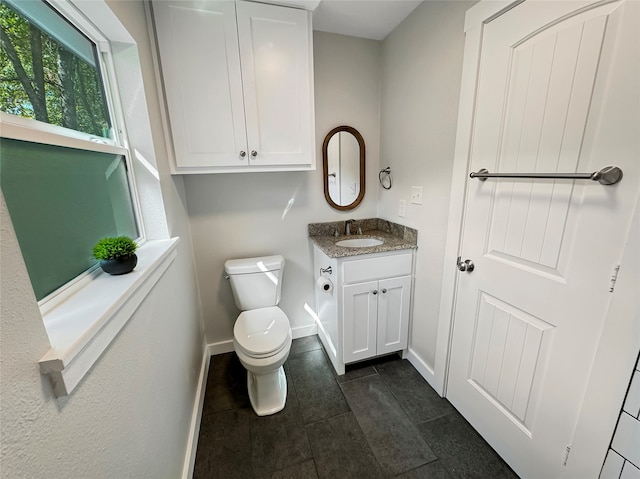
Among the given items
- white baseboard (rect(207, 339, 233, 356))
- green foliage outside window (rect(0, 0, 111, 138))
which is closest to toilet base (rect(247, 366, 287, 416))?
white baseboard (rect(207, 339, 233, 356))

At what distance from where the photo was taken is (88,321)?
594 mm

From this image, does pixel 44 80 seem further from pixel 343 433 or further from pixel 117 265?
pixel 343 433

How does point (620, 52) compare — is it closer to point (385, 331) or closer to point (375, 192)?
point (375, 192)

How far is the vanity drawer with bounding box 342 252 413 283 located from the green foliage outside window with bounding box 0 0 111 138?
1.37 metres

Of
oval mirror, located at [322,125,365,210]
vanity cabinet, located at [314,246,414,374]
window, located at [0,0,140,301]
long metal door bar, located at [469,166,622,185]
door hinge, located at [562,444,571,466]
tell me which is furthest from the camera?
oval mirror, located at [322,125,365,210]

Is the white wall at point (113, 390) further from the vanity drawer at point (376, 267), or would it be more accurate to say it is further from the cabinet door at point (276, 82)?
the vanity drawer at point (376, 267)

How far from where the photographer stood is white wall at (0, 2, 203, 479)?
15.7 inches

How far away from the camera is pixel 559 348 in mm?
1012

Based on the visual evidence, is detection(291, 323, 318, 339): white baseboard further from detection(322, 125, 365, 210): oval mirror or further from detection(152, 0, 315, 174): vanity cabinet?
detection(152, 0, 315, 174): vanity cabinet

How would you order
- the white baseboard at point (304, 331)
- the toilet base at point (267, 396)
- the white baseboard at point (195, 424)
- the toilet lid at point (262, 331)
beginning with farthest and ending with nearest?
the white baseboard at point (304, 331) < the toilet base at point (267, 396) < the toilet lid at point (262, 331) < the white baseboard at point (195, 424)

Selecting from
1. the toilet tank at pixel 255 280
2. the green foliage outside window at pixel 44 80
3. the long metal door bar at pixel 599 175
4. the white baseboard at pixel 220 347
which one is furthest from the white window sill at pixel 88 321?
the long metal door bar at pixel 599 175

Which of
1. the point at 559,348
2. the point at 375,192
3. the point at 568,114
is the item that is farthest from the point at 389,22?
the point at 559,348

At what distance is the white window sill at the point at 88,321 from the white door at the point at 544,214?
4.74 ft

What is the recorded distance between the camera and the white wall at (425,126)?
1390mm
